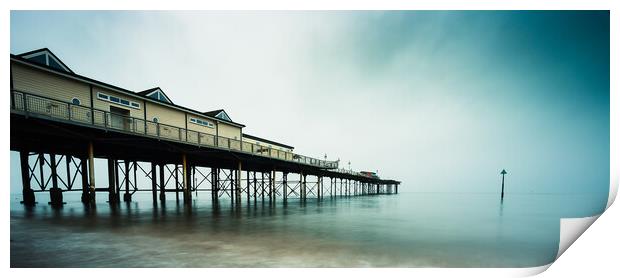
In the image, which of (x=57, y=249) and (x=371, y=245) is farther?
(x=371, y=245)

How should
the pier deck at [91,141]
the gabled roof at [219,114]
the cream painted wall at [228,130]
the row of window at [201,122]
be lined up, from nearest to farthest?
the pier deck at [91,141] < the row of window at [201,122] < the cream painted wall at [228,130] < the gabled roof at [219,114]

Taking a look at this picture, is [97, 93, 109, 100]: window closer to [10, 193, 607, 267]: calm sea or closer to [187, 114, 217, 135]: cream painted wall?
[187, 114, 217, 135]: cream painted wall

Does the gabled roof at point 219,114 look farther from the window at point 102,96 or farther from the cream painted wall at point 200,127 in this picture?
the window at point 102,96

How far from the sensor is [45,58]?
13.6 meters

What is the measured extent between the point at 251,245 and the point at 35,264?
5.05 meters

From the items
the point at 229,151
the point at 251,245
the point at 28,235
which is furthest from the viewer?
the point at 229,151

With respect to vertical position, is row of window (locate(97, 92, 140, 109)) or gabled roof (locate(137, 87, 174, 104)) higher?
gabled roof (locate(137, 87, 174, 104))

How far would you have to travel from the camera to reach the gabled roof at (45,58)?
1289 cm

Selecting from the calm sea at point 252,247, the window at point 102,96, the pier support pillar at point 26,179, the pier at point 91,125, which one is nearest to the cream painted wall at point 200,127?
the pier at point 91,125

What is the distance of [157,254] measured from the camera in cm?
632

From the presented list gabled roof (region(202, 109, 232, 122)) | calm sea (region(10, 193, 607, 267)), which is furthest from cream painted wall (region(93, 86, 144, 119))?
calm sea (region(10, 193, 607, 267))

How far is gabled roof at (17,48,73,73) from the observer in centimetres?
1289
